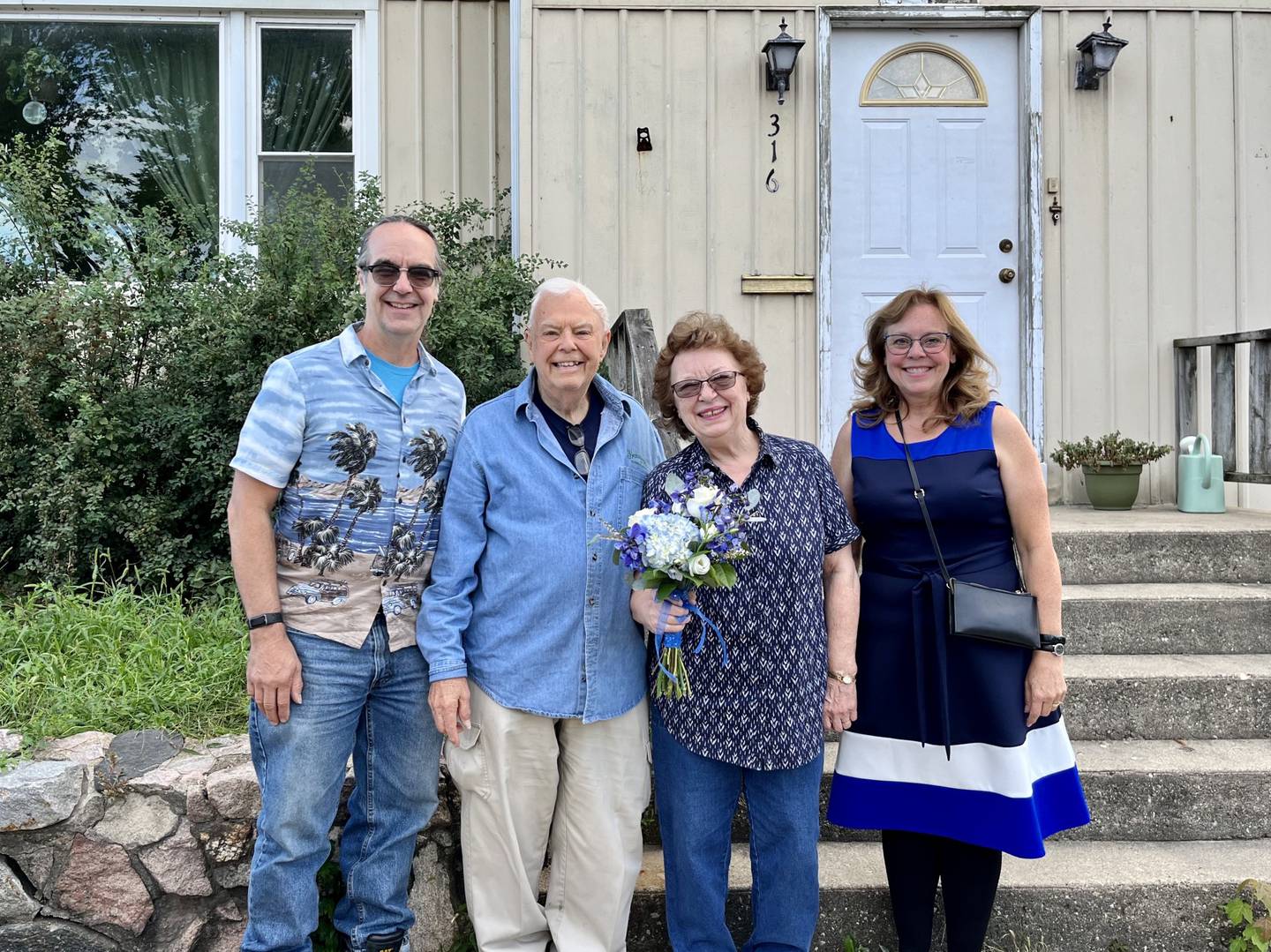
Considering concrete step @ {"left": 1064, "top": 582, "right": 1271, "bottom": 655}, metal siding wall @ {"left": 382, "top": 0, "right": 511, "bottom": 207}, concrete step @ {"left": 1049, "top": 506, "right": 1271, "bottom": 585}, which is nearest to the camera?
concrete step @ {"left": 1064, "top": 582, "right": 1271, "bottom": 655}

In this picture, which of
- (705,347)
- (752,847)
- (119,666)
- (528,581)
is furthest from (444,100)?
(752,847)

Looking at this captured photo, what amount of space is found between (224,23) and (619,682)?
5583 millimetres

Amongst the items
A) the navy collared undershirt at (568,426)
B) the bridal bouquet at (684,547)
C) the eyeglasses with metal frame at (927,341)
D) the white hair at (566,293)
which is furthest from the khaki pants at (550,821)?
the eyeglasses with metal frame at (927,341)

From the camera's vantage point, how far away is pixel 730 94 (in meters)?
5.43

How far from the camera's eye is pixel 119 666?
3.11 metres

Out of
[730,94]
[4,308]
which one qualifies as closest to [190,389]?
[4,308]

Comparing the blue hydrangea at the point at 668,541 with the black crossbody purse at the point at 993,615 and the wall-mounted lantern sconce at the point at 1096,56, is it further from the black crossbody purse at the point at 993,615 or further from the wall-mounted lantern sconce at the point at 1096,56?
the wall-mounted lantern sconce at the point at 1096,56

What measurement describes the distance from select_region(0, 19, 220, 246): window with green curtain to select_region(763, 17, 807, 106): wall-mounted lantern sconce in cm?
345

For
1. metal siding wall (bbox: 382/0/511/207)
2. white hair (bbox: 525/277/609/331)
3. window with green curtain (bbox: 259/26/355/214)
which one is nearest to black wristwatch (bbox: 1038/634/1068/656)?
white hair (bbox: 525/277/609/331)

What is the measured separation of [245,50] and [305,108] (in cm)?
51

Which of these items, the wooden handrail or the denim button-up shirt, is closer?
the denim button-up shirt

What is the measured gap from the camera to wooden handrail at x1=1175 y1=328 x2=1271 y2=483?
183 inches

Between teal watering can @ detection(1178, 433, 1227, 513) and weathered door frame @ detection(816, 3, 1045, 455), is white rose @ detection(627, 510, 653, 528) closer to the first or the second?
weathered door frame @ detection(816, 3, 1045, 455)

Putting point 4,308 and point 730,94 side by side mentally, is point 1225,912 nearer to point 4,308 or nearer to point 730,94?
point 730,94
